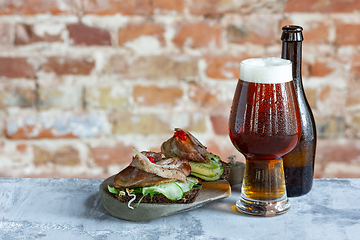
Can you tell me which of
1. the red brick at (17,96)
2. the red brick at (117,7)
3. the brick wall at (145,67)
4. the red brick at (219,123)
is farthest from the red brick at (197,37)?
the red brick at (17,96)

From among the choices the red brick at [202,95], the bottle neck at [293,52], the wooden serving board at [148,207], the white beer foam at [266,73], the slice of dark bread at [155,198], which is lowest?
the wooden serving board at [148,207]

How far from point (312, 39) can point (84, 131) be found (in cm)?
72

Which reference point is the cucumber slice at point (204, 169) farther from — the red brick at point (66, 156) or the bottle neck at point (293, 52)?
the red brick at point (66, 156)

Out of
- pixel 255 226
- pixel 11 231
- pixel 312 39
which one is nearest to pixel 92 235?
pixel 11 231

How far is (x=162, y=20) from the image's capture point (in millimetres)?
1291

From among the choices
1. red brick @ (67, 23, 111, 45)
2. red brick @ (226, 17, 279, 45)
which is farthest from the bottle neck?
red brick @ (67, 23, 111, 45)

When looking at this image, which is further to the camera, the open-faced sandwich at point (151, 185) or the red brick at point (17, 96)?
the red brick at point (17, 96)

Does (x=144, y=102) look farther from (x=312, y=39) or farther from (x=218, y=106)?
(x=312, y=39)

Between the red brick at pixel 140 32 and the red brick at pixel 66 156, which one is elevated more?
the red brick at pixel 140 32

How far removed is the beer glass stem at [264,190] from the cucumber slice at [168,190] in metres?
0.12

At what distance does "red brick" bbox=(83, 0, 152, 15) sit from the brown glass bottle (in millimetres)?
601

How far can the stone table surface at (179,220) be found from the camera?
2.22 feet

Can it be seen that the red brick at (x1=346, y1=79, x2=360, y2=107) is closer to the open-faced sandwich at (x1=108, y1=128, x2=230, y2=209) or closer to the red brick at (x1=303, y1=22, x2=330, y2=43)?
the red brick at (x1=303, y1=22, x2=330, y2=43)

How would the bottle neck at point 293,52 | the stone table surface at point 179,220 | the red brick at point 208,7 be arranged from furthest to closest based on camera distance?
the red brick at point 208,7 → the bottle neck at point 293,52 → the stone table surface at point 179,220
